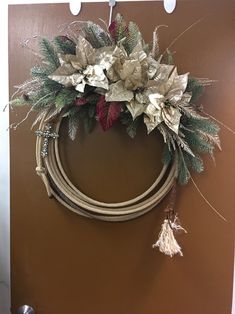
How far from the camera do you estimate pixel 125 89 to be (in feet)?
3.14

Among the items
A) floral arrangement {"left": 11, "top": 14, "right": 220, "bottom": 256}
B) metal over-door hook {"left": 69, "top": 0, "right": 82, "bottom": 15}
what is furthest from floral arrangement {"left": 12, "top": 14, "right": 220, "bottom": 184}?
metal over-door hook {"left": 69, "top": 0, "right": 82, "bottom": 15}

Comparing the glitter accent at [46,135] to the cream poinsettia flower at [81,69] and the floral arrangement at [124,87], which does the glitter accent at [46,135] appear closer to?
the floral arrangement at [124,87]

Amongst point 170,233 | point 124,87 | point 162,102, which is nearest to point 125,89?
point 124,87

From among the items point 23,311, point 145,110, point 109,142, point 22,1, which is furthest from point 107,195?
point 22,1

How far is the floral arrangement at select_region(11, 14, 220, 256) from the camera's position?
37.2 inches

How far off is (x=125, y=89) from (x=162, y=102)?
11cm

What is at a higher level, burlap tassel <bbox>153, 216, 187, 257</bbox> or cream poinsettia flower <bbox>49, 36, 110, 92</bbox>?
cream poinsettia flower <bbox>49, 36, 110, 92</bbox>

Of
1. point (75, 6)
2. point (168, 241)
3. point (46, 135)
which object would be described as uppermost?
point (75, 6)

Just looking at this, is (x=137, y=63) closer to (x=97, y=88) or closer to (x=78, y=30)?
(x=97, y=88)

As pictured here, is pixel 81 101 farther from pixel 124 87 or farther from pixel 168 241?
pixel 168 241

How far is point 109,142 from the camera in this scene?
44.4 inches

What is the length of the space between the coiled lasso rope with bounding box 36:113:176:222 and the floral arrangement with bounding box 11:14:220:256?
2.7 inches

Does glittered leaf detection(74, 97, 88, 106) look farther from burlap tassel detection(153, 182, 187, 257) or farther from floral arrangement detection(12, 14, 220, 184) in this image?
burlap tassel detection(153, 182, 187, 257)

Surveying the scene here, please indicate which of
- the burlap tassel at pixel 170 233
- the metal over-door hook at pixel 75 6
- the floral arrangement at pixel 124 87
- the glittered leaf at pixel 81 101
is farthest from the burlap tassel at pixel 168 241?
the metal over-door hook at pixel 75 6
